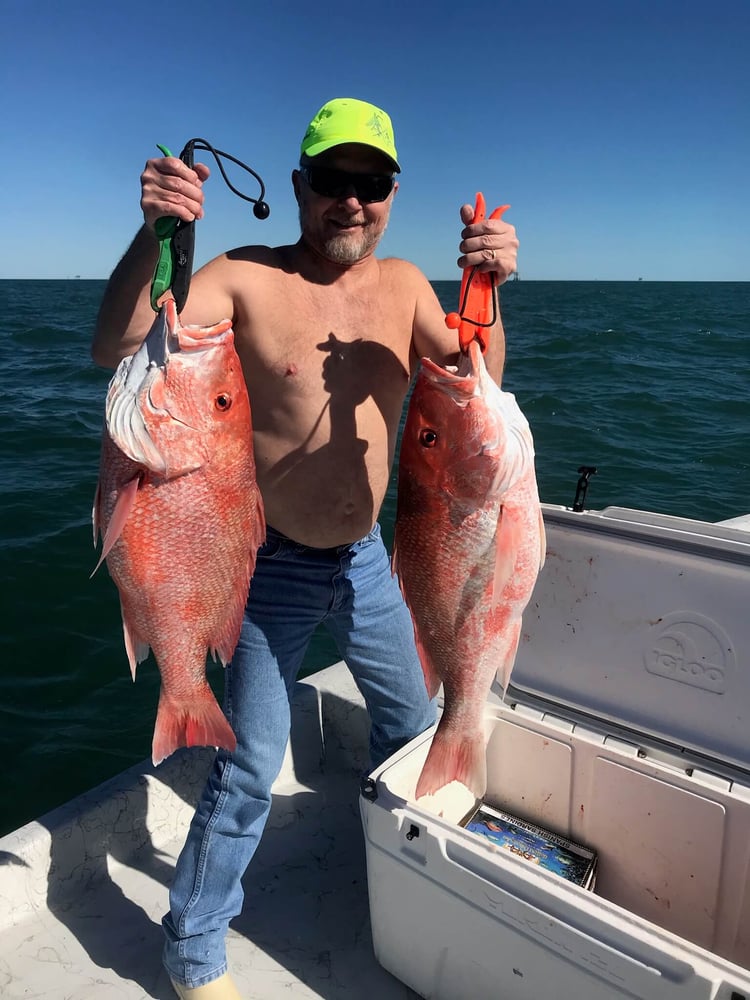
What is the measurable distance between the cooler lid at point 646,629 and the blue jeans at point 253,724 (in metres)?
0.79

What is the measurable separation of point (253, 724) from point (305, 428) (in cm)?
103

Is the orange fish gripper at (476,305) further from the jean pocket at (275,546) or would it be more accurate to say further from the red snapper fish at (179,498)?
the jean pocket at (275,546)

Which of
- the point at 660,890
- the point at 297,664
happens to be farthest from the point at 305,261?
the point at 660,890

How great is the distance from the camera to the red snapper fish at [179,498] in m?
1.81

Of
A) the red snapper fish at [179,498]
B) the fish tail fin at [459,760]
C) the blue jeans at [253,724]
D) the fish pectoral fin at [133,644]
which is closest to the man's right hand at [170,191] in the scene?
the red snapper fish at [179,498]

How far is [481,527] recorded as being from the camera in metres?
2.02

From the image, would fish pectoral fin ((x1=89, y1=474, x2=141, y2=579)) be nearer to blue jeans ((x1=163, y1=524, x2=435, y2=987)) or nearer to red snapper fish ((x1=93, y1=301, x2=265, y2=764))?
red snapper fish ((x1=93, y1=301, x2=265, y2=764))

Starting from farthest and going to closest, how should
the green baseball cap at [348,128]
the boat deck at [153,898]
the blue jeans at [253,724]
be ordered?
the boat deck at [153,898]
the blue jeans at [253,724]
the green baseball cap at [348,128]

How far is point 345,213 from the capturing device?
237 cm

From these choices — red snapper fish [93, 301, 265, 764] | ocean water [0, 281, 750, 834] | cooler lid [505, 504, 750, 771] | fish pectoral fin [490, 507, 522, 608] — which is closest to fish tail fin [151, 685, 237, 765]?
red snapper fish [93, 301, 265, 764]

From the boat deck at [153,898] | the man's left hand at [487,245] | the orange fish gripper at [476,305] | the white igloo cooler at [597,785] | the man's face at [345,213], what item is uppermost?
the man's face at [345,213]

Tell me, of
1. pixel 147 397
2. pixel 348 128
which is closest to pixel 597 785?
pixel 147 397

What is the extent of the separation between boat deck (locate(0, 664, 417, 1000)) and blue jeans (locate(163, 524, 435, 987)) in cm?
38

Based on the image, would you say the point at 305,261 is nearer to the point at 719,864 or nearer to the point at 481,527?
the point at 481,527
